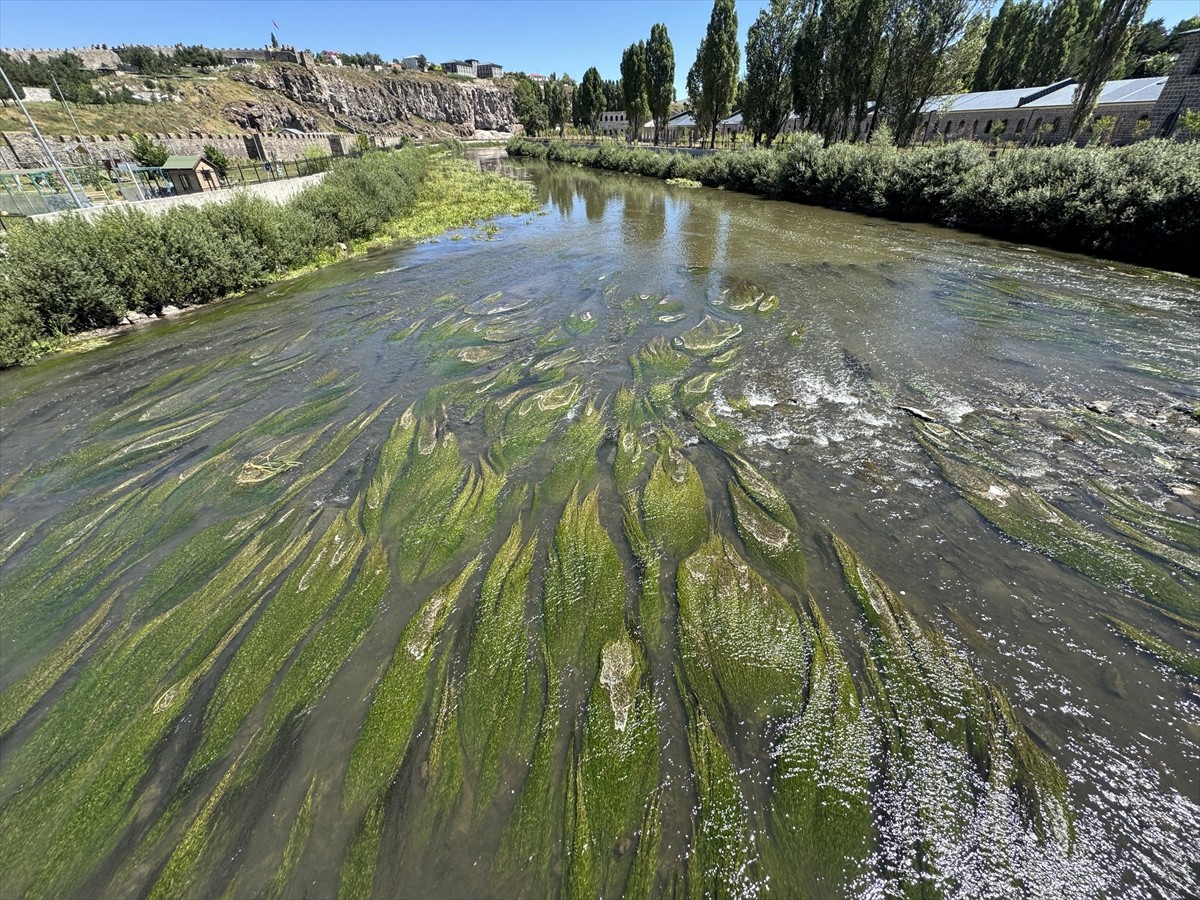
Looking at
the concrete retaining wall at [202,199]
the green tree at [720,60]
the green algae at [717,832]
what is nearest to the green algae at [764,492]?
the green algae at [717,832]

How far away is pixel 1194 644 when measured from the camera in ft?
12.2

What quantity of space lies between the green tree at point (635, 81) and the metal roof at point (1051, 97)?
1232 inches

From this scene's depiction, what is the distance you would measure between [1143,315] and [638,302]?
10825 millimetres

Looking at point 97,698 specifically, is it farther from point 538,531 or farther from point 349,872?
point 538,531

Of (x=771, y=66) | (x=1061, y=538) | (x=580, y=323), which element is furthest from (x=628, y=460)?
(x=771, y=66)

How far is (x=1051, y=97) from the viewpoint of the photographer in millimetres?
36844

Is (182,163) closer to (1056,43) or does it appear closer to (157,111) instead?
(157,111)

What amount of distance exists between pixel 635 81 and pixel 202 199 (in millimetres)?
56863

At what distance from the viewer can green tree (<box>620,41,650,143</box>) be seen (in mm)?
54722

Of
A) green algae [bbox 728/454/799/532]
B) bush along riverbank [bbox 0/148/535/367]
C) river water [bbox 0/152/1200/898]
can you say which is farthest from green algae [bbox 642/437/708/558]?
bush along riverbank [bbox 0/148/535/367]

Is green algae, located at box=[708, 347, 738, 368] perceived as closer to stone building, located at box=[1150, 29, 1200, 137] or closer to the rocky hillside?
stone building, located at box=[1150, 29, 1200, 137]

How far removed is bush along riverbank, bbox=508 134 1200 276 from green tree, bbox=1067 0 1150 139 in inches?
328

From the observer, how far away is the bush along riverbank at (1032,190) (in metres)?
12.5

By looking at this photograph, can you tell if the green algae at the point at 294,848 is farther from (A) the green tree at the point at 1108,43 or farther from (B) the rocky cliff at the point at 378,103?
(B) the rocky cliff at the point at 378,103
